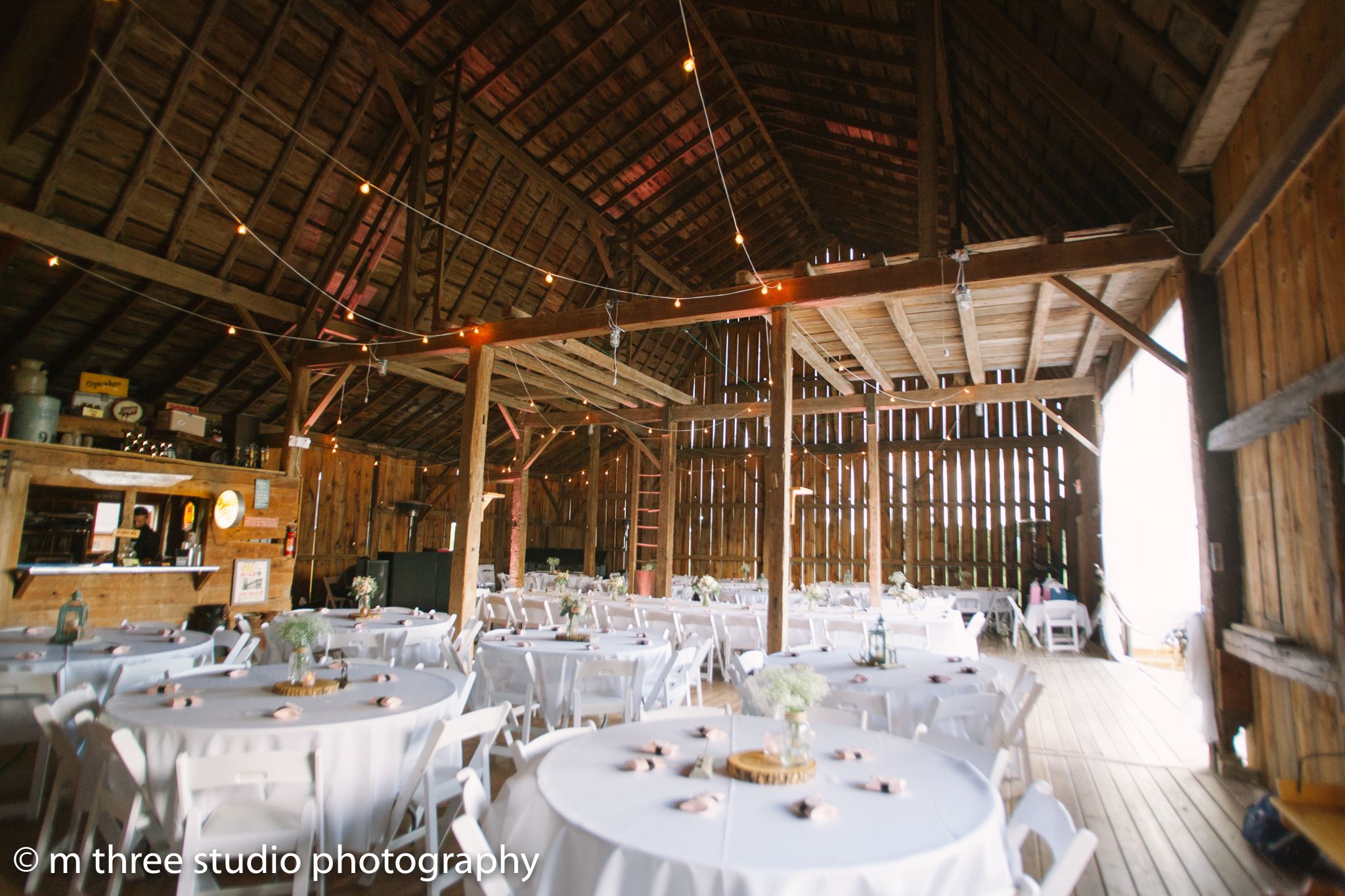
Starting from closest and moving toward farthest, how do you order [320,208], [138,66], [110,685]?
[110,685] < [138,66] < [320,208]

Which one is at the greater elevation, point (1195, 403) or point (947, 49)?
point (947, 49)

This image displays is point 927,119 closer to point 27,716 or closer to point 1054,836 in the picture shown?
point 1054,836

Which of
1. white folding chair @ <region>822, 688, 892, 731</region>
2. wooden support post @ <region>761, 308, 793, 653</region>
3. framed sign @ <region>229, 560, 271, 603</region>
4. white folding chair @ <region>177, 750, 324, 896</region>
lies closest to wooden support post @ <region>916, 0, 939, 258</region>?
wooden support post @ <region>761, 308, 793, 653</region>

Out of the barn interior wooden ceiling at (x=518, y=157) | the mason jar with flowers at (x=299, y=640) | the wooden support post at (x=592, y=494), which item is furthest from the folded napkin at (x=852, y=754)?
the wooden support post at (x=592, y=494)

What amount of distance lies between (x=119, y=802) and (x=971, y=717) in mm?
4434

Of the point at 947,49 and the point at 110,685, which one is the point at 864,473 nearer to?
the point at 947,49

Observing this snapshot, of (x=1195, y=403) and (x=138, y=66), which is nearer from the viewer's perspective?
(x=1195, y=403)

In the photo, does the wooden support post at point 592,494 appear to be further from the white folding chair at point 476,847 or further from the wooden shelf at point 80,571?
the white folding chair at point 476,847

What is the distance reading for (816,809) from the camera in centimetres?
218

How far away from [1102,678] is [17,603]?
12059mm

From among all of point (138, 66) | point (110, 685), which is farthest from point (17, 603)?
point (138, 66)

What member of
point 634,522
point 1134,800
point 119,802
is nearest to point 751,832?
point 119,802

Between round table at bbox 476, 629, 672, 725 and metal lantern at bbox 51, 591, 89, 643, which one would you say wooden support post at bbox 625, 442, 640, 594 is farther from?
metal lantern at bbox 51, 591, 89, 643

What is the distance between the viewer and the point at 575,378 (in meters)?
11.6
